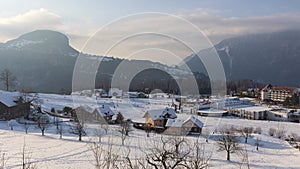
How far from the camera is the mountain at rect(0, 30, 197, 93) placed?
60656 millimetres

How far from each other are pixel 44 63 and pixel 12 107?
54108 millimetres

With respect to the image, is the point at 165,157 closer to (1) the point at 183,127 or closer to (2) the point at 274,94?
(1) the point at 183,127

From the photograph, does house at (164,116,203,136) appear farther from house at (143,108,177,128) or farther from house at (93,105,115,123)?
house at (93,105,115,123)

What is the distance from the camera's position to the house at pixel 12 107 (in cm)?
2189

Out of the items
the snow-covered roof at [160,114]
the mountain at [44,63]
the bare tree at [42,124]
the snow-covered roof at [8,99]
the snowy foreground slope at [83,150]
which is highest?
the mountain at [44,63]

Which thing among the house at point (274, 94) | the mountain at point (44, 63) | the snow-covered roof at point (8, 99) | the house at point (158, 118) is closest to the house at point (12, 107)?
the snow-covered roof at point (8, 99)

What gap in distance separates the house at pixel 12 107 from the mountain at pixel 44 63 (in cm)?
2104

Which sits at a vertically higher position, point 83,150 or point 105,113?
point 105,113

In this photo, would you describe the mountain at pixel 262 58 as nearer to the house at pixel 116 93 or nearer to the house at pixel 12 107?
the house at pixel 116 93

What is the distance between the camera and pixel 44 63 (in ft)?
239

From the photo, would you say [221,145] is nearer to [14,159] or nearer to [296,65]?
[14,159]

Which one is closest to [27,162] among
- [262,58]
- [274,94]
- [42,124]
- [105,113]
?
[42,124]

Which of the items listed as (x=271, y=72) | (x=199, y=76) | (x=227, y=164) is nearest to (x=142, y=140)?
(x=227, y=164)

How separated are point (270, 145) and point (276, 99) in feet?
98.9
